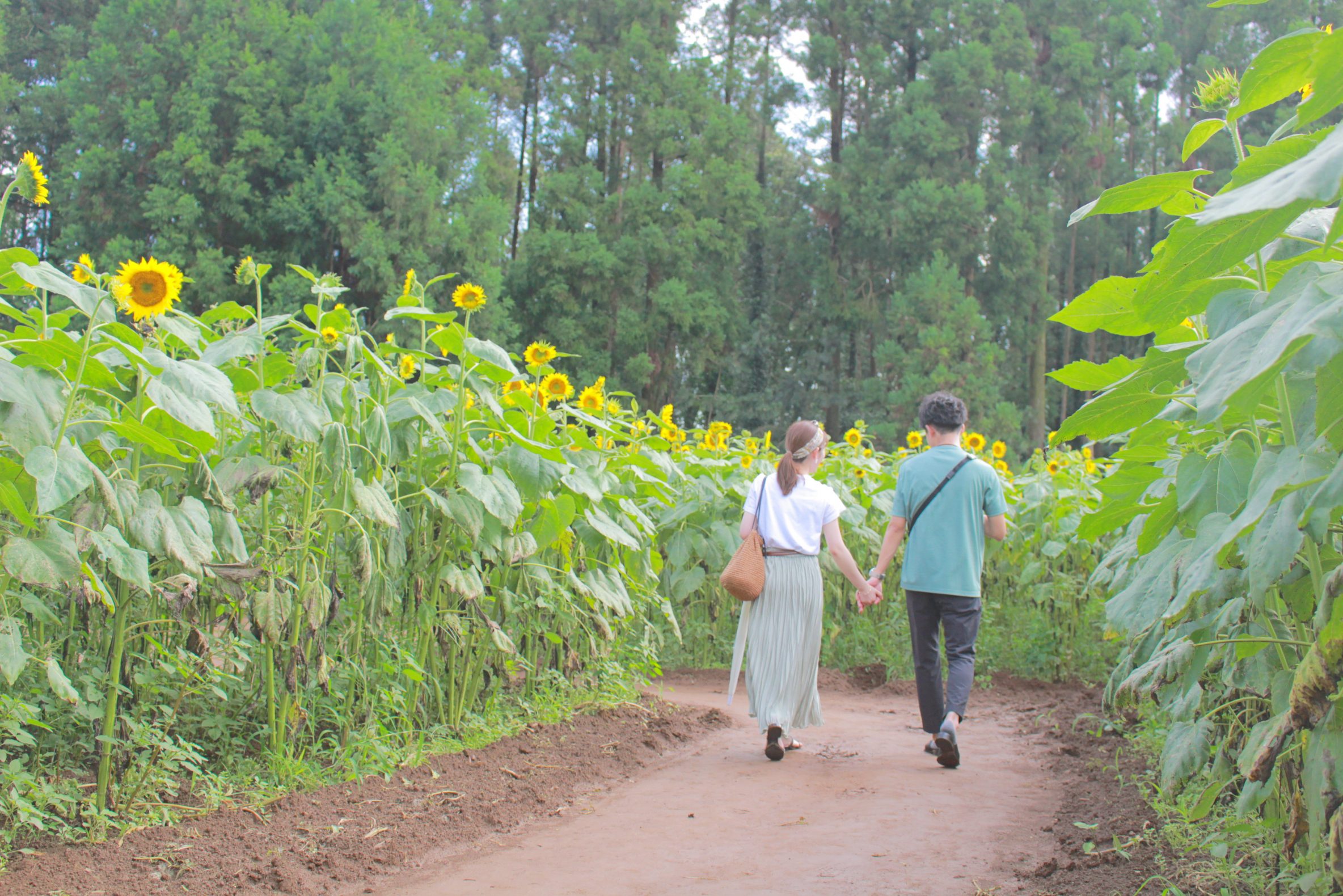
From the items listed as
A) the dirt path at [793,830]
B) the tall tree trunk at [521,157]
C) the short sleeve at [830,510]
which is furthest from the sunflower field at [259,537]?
the tall tree trunk at [521,157]

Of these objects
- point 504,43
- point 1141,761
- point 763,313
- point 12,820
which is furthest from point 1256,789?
point 504,43

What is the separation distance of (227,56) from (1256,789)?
23494 mm

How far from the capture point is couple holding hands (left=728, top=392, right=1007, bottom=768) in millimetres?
4754

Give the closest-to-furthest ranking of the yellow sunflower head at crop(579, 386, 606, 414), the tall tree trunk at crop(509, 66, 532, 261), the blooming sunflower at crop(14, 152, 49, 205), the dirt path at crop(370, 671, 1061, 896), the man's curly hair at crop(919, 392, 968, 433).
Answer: the blooming sunflower at crop(14, 152, 49, 205) → the dirt path at crop(370, 671, 1061, 896) → the man's curly hair at crop(919, 392, 968, 433) → the yellow sunflower head at crop(579, 386, 606, 414) → the tall tree trunk at crop(509, 66, 532, 261)

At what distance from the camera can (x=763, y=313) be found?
105ft

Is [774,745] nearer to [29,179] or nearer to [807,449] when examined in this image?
[807,449]

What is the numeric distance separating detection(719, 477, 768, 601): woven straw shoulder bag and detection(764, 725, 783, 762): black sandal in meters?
0.57

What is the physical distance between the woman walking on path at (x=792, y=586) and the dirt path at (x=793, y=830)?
265 mm

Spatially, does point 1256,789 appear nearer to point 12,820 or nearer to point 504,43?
point 12,820

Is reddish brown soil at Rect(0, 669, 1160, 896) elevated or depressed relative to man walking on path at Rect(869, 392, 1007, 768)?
depressed

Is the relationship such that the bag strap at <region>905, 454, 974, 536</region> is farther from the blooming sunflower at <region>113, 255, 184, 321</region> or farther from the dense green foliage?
the blooming sunflower at <region>113, 255, 184, 321</region>

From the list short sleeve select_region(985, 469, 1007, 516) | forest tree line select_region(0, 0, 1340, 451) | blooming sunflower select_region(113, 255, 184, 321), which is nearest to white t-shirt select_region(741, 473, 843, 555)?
short sleeve select_region(985, 469, 1007, 516)

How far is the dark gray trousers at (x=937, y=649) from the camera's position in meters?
4.73

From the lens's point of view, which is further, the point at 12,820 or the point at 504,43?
the point at 504,43
